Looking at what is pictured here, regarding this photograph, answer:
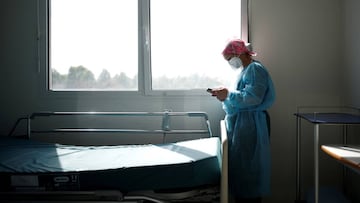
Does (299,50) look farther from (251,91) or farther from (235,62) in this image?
(251,91)

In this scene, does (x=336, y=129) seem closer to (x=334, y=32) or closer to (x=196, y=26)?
(x=334, y=32)

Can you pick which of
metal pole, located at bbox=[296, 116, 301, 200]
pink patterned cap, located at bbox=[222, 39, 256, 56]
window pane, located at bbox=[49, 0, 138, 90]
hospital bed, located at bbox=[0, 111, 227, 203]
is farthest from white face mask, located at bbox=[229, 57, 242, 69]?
window pane, located at bbox=[49, 0, 138, 90]

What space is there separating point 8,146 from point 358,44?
8.28 ft

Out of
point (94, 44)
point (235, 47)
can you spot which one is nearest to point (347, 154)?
point (235, 47)

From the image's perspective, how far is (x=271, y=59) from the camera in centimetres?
252

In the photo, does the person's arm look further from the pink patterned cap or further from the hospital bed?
the hospital bed

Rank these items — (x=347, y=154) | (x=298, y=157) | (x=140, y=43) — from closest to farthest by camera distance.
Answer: (x=347, y=154), (x=298, y=157), (x=140, y=43)

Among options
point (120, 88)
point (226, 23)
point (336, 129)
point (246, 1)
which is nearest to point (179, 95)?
point (120, 88)

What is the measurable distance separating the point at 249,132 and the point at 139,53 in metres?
1.16

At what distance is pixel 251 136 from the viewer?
1995 mm

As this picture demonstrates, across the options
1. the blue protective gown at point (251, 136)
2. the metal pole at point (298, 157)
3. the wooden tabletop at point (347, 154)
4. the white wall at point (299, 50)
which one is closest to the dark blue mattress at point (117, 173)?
the blue protective gown at point (251, 136)

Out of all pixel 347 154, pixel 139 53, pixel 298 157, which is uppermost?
pixel 139 53

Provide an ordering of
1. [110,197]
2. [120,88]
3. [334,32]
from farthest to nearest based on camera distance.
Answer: [120,88] → [334,32] → [110,197]

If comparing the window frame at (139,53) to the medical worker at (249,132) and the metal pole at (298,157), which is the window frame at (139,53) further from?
the metal pole at (298,157)
